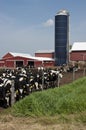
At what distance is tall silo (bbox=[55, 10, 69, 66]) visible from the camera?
6488 cm

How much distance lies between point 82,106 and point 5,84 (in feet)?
11.3

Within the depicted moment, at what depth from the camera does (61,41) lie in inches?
2562

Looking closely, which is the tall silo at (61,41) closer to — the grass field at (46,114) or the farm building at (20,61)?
the farm building at (20,61)

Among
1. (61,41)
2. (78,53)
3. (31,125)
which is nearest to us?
(31,125)

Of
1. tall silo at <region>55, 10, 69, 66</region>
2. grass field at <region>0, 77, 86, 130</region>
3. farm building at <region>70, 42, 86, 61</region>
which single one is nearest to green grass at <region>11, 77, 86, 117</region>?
grass field at <region>0, 77, 86, 130</region>

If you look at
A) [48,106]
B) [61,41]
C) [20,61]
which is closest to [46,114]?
[48,106]

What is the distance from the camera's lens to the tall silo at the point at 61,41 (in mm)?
64875

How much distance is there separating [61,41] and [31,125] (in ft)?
191

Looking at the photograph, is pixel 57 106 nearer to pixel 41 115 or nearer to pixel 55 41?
pixel 41 115

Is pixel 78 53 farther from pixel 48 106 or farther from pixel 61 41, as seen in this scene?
pixel 48 106

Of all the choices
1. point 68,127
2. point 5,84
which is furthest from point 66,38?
point 68,127

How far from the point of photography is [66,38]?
6575 centimetres

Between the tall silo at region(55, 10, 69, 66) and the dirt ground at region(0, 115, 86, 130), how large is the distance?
5641cm

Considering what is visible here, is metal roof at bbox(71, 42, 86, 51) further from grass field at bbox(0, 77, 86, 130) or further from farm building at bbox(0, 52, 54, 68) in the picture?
grass field at bbox(0, 77, 86, 130)
